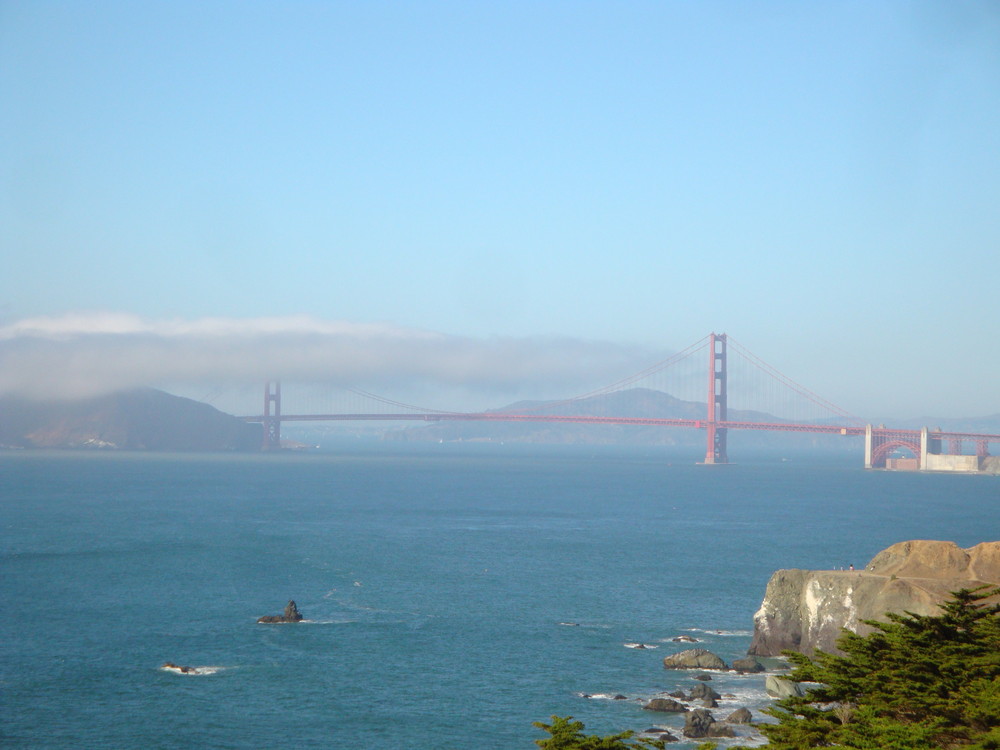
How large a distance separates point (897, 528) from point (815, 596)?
147 ft

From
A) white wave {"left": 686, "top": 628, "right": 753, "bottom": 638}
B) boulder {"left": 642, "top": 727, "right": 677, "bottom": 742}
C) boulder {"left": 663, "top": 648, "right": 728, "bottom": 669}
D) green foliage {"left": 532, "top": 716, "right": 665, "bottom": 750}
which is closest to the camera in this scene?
green foliage {"left": 532, "top": 716, "right": 665, "bottom": 750}

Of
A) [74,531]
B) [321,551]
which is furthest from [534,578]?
[74,531]

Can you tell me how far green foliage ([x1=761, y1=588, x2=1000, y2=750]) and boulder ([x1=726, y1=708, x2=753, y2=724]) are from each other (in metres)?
8.24

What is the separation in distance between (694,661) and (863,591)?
592 cm

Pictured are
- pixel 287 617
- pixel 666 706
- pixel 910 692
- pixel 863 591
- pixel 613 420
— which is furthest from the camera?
pixel 613 420

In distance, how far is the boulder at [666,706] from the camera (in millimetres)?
29000

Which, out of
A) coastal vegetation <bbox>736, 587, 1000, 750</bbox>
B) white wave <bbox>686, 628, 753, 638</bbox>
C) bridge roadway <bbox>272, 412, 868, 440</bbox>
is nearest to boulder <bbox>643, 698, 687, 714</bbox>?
coastal vegetation <bbox>736, 587, 1000, 750</bbox>

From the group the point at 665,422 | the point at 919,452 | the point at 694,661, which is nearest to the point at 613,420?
the point at 665,422

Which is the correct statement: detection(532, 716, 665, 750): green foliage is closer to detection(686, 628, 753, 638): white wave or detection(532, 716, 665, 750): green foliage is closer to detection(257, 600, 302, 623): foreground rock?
detection(686, 628, 753, 638): white wave

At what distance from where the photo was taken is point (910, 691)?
18031 mm

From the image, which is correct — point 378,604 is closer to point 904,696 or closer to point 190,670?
point 190,670

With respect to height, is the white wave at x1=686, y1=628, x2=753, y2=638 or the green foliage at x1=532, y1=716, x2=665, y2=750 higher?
the green foliage at x1=532, y1=716, x2=665, y2=750

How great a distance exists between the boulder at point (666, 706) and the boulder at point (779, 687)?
3.07 m

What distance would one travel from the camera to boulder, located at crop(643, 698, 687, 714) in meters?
29.0
